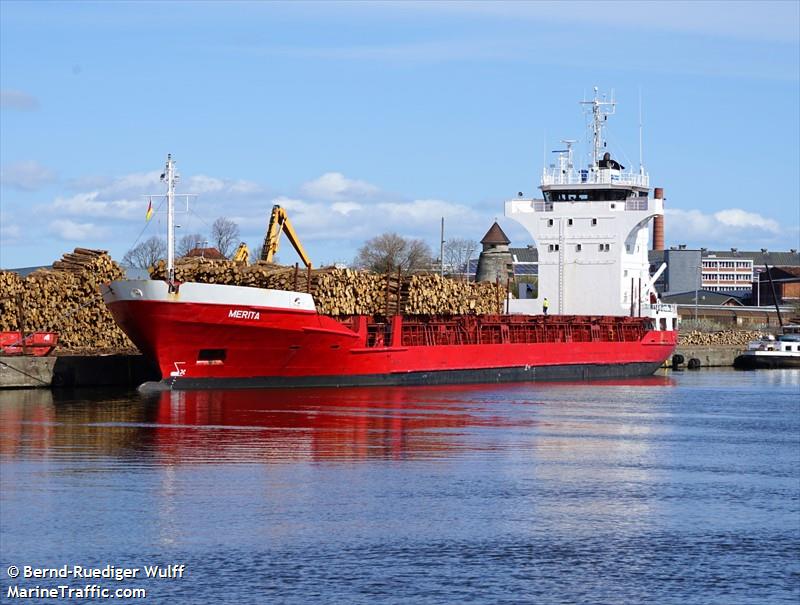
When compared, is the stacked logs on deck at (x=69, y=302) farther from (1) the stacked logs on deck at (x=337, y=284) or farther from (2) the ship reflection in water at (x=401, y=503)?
(2) the ship reflection in water at (x=401, y=503)

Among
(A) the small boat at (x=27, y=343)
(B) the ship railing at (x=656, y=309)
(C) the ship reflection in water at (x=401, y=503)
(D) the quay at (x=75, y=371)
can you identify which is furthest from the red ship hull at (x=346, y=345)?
(A) the small boat at (x=27, y=343)

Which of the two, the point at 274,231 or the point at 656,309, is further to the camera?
the point at 656,309

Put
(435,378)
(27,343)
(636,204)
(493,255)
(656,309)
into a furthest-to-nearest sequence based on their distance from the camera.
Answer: (493,255)
(656,309)
(636,204)
(435,378)
(27,343)

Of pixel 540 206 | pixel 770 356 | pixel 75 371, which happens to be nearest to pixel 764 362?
pixel 770 356

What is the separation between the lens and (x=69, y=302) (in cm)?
3841

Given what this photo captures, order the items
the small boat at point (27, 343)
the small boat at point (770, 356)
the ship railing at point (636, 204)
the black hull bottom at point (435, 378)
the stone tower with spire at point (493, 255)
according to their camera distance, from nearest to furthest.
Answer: the black hull bottom at point (435, 378) < the small boat at point (27, 343) < the ship railing at point (636, 204) < the small boat at point (770, 356) < the stone tower with spire at point (493, 255)

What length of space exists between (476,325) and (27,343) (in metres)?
14.6

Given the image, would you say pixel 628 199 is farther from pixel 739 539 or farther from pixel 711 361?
pixel 739 539

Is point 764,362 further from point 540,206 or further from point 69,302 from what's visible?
point 69,302

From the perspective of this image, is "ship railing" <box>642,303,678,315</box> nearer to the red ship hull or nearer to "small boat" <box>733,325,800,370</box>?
the red ship hull

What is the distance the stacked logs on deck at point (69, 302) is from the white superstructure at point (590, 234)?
59.9 feet

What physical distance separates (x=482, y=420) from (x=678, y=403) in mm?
9904

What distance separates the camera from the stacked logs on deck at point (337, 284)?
124 ft

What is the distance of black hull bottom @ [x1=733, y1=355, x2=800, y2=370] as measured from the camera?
210 ft
